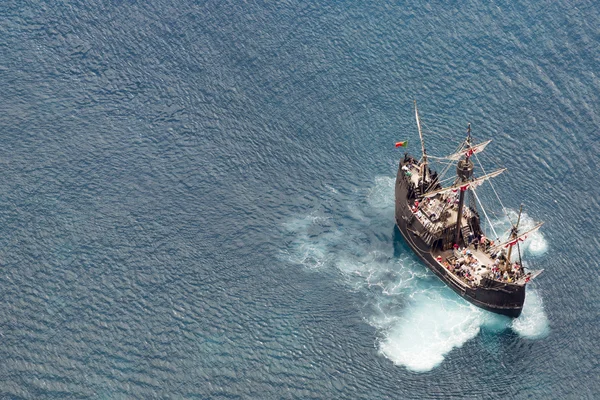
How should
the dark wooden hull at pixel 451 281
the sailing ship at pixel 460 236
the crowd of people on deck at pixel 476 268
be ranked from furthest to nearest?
the crowd of people on deck at pixel 476 268
the sailing ship at pixel 460 236
the dark wooden hull at pixel 451 281

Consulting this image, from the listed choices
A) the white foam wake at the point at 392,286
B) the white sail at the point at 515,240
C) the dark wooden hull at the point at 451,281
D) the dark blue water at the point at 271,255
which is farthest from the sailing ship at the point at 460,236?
the dark blue water at the point at 271,255

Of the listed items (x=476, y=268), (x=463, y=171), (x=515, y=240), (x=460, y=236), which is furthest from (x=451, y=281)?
(x=463, y=171)

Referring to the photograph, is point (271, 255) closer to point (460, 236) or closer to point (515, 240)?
point (460, 236)

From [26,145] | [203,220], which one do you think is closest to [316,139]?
[203,220]

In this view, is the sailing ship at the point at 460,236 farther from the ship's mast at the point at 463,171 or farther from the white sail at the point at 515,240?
the white sail at the point at 515,240

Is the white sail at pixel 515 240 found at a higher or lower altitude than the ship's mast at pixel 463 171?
lower

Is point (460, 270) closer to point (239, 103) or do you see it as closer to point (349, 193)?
point (349, 193)
